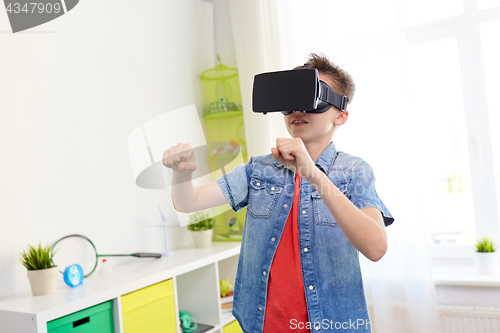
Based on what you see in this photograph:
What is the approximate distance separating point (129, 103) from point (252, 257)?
118cm

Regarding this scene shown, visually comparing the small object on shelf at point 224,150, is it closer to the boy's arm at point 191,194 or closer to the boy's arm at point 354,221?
the boy's arm at point 191,194

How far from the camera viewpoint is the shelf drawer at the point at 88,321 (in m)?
1.31

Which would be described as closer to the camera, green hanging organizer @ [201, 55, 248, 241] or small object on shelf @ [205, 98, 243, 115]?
green hanging organizer @ [201, 55, 248, 241]

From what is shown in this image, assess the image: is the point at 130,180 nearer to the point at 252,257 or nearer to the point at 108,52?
the point at 108,52

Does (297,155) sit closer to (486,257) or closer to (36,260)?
(36,260)

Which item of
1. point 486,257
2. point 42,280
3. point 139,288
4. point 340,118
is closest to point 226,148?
point 340,118

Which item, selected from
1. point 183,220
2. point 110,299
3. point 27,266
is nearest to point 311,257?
point 183,220

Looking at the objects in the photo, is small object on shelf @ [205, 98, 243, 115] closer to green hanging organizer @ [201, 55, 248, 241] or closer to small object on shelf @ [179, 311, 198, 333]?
green hanging organizer @ [201, 55, 248, 241]

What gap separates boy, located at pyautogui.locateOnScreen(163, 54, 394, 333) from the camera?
913 mm

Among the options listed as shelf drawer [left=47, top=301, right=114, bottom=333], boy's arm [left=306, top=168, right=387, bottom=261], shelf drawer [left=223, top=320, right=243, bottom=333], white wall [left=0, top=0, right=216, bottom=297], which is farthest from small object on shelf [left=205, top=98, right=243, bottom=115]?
shelf drawer [left=223, top=320, right=243, bottom=333]

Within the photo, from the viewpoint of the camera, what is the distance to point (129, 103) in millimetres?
1892

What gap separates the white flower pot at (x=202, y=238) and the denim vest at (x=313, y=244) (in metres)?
1.11

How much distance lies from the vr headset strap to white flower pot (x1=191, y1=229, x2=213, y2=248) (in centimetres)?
131

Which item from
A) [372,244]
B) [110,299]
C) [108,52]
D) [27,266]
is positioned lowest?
[110,299]
